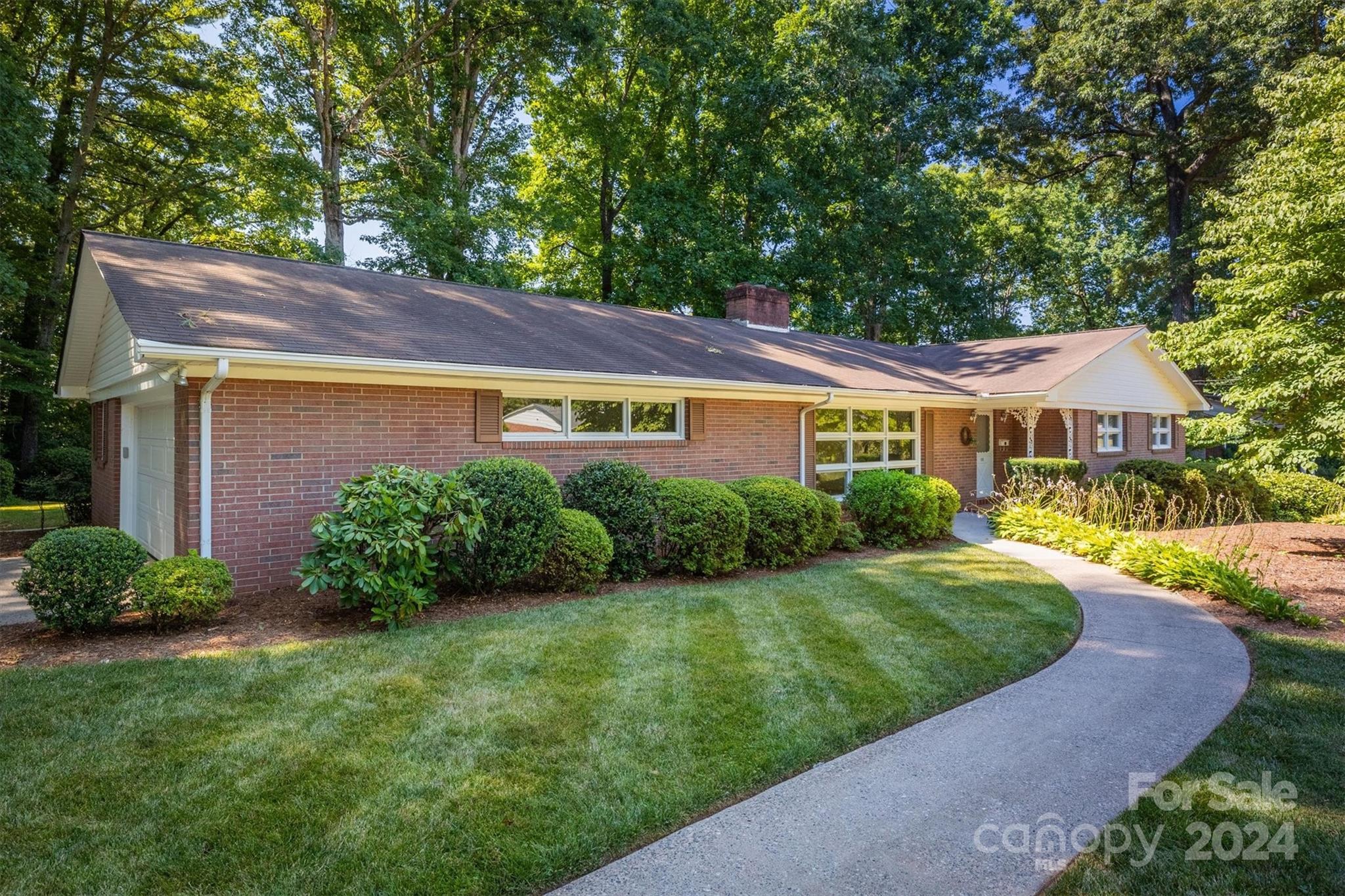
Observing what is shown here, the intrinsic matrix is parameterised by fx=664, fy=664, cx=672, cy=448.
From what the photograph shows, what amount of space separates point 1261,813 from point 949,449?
12457 mm

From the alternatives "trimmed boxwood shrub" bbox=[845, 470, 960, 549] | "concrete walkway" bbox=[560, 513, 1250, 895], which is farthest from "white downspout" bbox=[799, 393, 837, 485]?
"concrete walkway" bbox=[560, 513, 1250, 895]

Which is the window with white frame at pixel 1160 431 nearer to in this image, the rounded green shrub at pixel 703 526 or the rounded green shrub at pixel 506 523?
the rounded green shrub at pixel 703 526

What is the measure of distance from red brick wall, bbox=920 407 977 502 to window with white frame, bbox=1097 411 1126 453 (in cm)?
357

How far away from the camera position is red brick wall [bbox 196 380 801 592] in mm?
6742

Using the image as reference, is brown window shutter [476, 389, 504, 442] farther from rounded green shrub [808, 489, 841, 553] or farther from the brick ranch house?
rounded green shrub [808, 489, 841, 553]

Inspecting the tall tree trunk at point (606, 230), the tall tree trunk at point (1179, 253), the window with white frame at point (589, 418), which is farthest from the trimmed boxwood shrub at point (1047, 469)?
the tall tree trunk at point (1179, 253)

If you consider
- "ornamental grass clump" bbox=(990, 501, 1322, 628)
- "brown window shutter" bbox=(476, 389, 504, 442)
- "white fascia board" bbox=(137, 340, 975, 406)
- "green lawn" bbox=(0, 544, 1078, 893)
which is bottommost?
"green lawn" bbox=(0, 544, 1078, 893)

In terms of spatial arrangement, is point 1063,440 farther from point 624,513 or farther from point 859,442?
point 624,513

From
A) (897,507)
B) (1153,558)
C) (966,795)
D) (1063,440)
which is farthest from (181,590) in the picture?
(1063,440)

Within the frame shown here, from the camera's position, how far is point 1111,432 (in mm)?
16984

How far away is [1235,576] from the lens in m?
7.13

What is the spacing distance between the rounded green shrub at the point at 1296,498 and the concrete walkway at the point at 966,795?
12886mm

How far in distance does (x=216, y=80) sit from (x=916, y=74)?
22615 millimetres

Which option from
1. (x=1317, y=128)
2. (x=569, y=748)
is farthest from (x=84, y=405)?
(x=1317, y=128)
